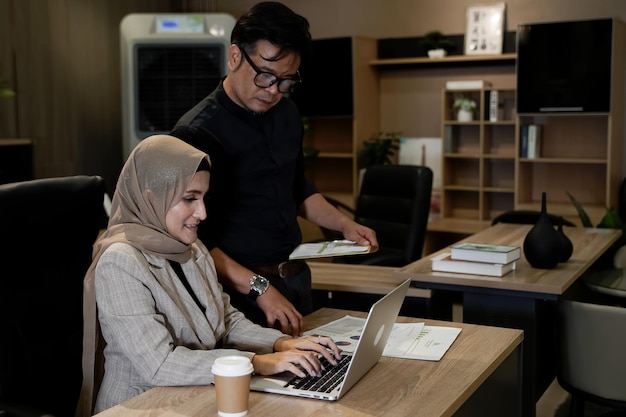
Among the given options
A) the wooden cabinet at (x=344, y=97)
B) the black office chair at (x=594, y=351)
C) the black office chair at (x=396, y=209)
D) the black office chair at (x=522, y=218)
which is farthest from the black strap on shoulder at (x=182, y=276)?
the wooden cabinet at (x=344, y=97)

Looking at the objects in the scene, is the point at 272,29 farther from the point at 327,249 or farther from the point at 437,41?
the point at 437,41

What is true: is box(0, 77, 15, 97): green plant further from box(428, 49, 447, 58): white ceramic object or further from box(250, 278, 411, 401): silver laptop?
box(250, 278, 411, 401): silver laptop

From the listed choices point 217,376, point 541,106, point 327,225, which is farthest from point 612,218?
point 217,376

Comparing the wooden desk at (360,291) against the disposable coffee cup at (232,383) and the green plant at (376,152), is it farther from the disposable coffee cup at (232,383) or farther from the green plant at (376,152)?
the green plant at (376,152)

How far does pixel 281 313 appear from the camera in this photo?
2.17m

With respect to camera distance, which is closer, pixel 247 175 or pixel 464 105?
pixel 247 175

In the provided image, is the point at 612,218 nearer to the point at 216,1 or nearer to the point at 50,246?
the point at 50,246

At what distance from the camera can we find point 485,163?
246 inches

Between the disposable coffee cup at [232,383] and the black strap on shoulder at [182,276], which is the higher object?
the black strap on shoulder at [182,276]

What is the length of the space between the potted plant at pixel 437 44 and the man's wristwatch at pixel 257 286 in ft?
14.3

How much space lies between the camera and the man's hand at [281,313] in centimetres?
216

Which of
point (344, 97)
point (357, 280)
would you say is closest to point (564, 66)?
point (344, 97)

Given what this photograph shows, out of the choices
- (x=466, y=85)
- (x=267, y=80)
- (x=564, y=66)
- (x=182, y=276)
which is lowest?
(x=182, y=276)

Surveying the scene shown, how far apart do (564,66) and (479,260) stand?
2796 millimetres
